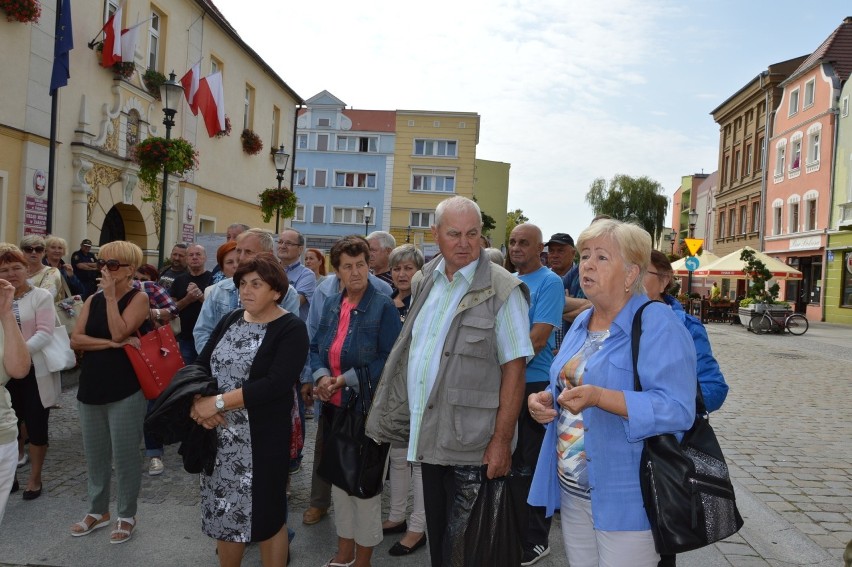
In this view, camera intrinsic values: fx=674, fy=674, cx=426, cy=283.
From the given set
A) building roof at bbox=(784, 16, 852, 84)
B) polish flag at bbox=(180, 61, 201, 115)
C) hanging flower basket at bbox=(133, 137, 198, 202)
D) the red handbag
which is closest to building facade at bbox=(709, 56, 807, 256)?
building roof at bbox=(784, 16, 852, 84)

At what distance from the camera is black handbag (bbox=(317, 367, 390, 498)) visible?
3.62 m

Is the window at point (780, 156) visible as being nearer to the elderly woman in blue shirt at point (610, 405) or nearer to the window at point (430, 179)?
the window at point (430, 179)

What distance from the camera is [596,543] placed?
8.80 ft

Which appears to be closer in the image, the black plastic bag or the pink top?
the black plastic bag

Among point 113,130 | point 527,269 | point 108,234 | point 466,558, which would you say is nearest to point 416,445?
point 466,558

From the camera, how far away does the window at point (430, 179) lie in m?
49.6

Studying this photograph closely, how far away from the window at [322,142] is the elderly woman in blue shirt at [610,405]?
49.3 metres

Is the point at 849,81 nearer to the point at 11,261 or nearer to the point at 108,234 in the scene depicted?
the point at 108,234

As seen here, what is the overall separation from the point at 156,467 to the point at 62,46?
9.15 meters

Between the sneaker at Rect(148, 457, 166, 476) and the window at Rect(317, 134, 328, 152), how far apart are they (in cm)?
4645

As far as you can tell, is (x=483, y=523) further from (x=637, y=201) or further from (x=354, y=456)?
(x=637, y=201)

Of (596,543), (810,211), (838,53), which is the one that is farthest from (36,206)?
(838,53)

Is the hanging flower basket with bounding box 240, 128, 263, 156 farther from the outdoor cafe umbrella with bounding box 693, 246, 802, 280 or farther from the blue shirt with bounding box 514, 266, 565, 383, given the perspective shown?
the blue shirt with bounding box 514, 266, 565, 383

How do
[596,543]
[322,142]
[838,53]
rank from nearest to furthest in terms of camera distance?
[596,543]
[838,53]
[322,142]
